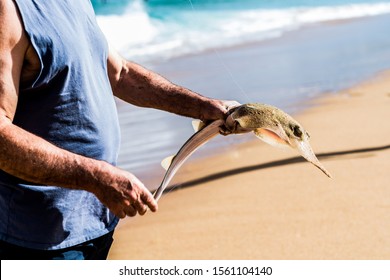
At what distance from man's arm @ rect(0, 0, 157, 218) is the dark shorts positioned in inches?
14.3

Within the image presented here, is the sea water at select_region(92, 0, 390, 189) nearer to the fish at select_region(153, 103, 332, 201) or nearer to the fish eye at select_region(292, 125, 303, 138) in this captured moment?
the fish at select_region(153, 103, 332, 201)

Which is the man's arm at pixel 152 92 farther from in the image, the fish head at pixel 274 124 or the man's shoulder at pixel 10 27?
the man's shoulder at pixel 10 27

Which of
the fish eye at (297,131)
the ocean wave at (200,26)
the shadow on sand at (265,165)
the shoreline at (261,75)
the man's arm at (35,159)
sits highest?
the man's arm at (35,159)

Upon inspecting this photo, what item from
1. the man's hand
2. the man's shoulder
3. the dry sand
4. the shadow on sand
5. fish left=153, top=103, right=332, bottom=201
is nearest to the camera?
the man's shoulder

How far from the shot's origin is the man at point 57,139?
2510 mm

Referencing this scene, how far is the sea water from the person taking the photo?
9.06 m

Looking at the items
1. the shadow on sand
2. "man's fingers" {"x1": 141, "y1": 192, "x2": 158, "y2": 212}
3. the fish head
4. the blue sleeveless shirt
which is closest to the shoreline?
Result: the shadow on sand

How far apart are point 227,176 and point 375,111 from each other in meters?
3.19

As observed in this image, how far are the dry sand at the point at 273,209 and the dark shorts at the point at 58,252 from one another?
7.71 ft

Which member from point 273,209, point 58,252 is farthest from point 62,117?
point 273,209

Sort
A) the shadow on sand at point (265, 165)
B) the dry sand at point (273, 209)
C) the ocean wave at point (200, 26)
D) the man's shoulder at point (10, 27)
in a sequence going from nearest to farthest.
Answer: the man's shoulder at point (10, 27)
the dry sand at point (273, 209)
the shadow on sand at point (265, 165)
the ocean wave at point (200, 26)

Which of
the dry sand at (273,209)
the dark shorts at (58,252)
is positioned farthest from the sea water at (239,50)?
the dark shorts at (58,252)

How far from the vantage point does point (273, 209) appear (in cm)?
605
